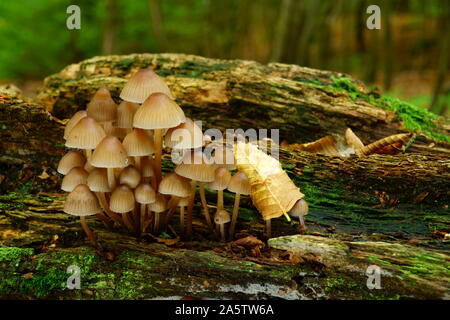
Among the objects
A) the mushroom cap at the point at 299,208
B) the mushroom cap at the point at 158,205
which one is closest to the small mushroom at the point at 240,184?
the mushroom cap at the point at 299,208

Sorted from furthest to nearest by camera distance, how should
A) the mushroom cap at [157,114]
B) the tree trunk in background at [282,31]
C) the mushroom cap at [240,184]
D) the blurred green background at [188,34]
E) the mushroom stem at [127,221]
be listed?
the blurred green background at [188,34] < the tree trunk in background at [282,31] < the mushroom stem at [127,221] < the mushroom cap at [240,184] < the mushroom cap at [157,114]

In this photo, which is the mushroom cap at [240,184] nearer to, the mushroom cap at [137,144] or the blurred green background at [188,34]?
the mushroom cap at [137,144]

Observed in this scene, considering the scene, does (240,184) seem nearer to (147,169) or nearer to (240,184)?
(240,184)

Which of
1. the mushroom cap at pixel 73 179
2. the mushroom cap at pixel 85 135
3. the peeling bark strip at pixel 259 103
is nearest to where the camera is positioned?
the mushroom cap at pixel 85 135

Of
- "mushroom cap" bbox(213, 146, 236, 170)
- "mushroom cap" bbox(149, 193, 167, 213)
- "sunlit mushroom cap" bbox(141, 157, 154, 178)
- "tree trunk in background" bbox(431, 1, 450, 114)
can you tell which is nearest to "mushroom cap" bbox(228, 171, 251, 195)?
"mushroom cap" bbox(213, 146, 236, 170)

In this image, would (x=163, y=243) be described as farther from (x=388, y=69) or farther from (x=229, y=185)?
(x=388, y=69)

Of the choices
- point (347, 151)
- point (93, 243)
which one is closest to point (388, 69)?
point (347, 151)

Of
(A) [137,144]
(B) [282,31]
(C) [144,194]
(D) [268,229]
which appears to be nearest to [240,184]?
(D) [268,229]

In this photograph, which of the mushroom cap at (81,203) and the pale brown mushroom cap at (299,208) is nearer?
the mushroom cap at (81,203)
